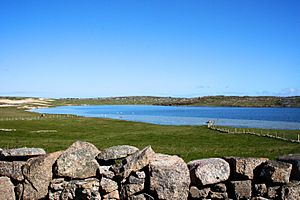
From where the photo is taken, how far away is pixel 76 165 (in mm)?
10289

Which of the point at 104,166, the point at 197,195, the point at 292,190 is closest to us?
the point at 292,190

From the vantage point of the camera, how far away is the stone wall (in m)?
9.52

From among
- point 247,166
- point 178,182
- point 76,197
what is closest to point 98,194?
point 76,197

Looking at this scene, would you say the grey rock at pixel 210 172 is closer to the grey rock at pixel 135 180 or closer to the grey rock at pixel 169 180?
the grey rock at pixel 169 180

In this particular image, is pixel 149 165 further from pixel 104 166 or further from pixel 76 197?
pixel 76 197

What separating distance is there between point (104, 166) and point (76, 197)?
125 cm

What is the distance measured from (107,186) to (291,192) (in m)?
5.28

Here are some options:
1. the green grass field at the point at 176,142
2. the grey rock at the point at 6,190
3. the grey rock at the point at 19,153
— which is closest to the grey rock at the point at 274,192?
the grey rock at the point at 19,153

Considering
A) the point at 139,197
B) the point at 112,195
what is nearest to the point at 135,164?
the point at 139,197

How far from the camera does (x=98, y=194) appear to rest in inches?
391

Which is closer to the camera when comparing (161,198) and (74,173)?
(161,198)

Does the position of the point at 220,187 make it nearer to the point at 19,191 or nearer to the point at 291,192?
the point at 291,192

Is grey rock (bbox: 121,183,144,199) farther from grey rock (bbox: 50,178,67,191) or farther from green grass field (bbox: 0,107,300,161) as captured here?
green grass field (bbox: 0,107,300,161)

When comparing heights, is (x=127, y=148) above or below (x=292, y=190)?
above
